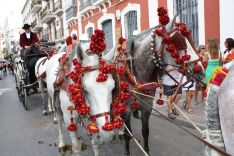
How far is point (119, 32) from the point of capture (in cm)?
1595

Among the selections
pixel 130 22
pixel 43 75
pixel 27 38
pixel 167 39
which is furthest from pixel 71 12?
pixel 167 39

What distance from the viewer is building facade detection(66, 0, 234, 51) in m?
9.18

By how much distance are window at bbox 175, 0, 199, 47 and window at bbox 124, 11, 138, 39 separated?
3.80 meters

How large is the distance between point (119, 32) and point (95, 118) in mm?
13279

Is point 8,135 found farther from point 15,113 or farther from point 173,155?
point 173,155

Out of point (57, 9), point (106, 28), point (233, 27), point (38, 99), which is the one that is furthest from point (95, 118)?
point (57, 9)

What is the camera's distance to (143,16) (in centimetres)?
1351

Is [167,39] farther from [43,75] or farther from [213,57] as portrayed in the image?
[43,75]

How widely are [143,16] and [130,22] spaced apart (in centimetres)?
171

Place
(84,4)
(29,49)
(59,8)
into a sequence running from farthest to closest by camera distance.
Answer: (59,8)
(84,4)
(29,49)

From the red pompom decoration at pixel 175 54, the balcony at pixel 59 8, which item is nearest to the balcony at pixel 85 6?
the balcony at pixel 59 8

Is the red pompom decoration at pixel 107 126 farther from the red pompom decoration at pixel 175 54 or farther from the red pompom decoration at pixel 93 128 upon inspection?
the red pompom decoration at pixel 175 54

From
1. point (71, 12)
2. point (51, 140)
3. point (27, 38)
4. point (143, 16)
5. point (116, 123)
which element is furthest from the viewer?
point (71, 12)

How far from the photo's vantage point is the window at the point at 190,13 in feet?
33.8
